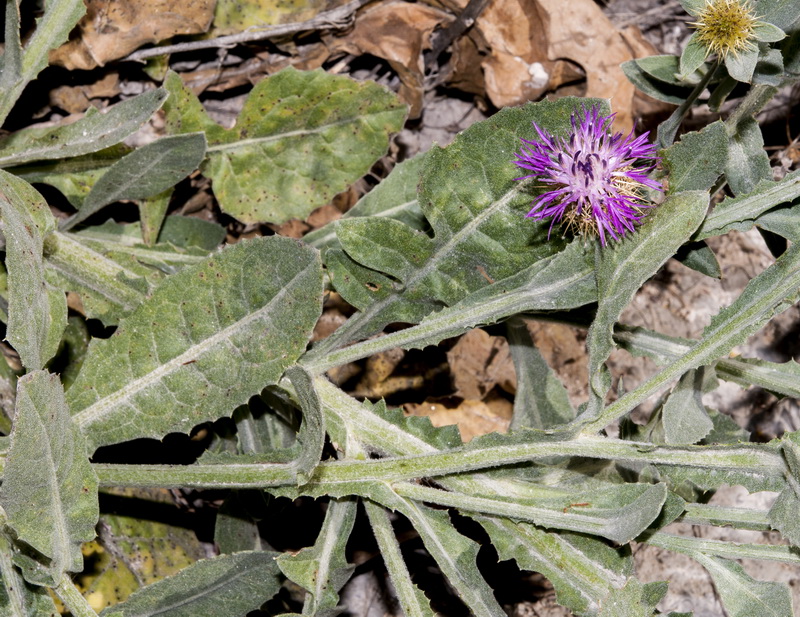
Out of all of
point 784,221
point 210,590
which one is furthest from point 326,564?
point 784,221

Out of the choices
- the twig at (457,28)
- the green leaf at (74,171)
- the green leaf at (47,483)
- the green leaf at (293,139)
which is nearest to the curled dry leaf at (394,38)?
the twig at (457,28)

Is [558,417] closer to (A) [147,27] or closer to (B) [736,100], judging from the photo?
(B) [736,100]

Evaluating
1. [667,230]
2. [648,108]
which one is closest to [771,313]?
[667,230]

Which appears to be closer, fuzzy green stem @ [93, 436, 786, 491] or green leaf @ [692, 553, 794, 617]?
fuzzy green stem @ [93, 436, 786, 491]

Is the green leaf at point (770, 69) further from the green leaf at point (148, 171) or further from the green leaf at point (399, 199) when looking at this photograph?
the green leaf at point (148, 171)

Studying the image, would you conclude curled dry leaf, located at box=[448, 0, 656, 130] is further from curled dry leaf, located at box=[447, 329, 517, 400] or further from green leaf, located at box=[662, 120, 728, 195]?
green leaf, located at box=[662, 120, 728, 195]

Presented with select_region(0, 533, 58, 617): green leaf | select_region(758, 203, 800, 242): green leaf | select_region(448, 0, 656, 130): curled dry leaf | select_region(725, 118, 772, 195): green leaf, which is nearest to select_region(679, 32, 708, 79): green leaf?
select_region(725, 118, 772, 195): green leaf
